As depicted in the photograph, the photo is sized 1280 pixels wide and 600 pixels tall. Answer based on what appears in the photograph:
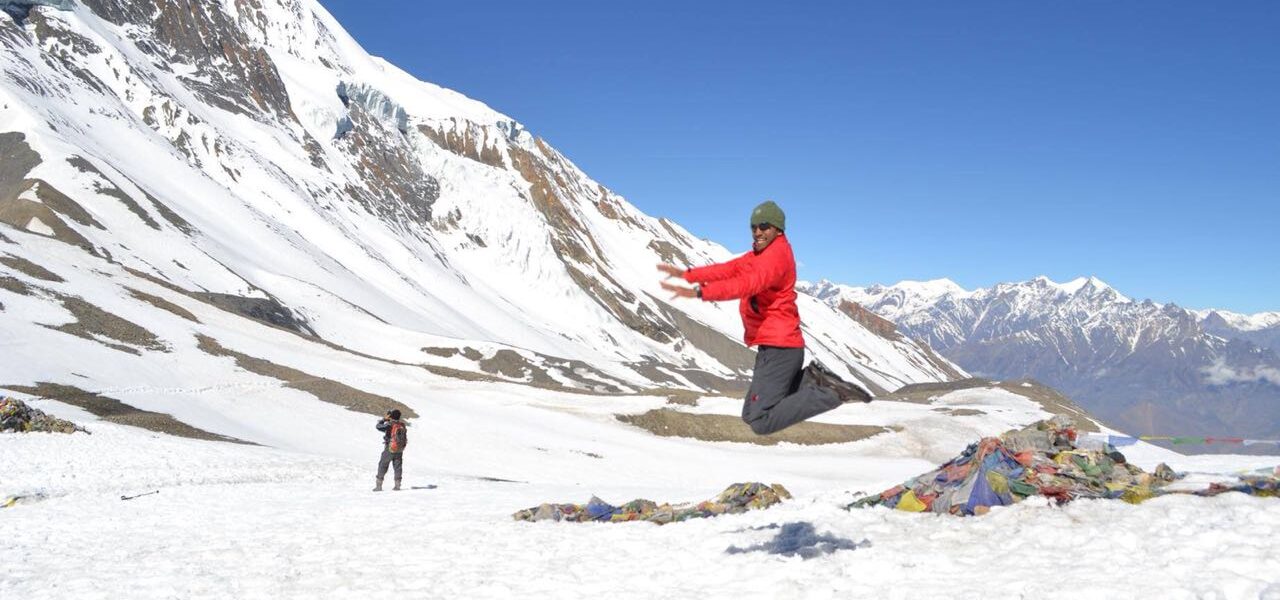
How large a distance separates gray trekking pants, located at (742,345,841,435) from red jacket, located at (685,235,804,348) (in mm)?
185

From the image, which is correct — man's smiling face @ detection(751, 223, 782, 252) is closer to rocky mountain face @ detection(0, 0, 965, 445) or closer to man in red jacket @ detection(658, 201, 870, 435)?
man in red jacket @ detection(658, 201, 870, 435)

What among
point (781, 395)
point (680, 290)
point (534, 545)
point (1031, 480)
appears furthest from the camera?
point (534, 545)

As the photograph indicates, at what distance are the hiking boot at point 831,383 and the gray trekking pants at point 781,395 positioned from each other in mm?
87

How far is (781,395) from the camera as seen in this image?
1006 cm

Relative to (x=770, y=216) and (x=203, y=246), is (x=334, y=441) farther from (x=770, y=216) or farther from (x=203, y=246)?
(x=203, y=246)

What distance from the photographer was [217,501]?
61.8 ft

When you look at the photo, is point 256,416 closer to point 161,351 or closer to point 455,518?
point 161,351

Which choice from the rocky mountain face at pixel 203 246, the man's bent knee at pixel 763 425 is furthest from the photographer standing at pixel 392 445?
the rocky mountain face at pixel 203 246

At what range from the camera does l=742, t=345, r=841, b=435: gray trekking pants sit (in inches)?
394

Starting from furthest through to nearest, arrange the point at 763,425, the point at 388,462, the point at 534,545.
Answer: the point at 388,462 → the point at 534,545 → the point at 763,425

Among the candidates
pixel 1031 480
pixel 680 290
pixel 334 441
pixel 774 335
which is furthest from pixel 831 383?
pixel 334 441

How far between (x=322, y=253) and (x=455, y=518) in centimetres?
13299

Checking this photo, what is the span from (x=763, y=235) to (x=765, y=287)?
83 cm

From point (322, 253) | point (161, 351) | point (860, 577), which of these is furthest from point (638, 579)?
point (322, 253)
